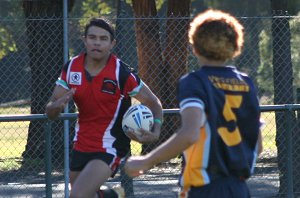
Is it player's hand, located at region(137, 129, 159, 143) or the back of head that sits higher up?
the back of head

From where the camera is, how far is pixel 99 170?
7125 millimetres

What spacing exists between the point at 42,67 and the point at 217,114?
702cm

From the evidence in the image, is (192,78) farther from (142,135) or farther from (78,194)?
(78,194)

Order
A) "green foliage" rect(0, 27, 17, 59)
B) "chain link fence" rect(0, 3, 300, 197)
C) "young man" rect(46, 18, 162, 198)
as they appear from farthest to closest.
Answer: "green foliage" rect(0, 27, 17, 59) → "chain link fence" rect(0, 3, 300, 197) → "young man" rect(46, 18, 162, 198)

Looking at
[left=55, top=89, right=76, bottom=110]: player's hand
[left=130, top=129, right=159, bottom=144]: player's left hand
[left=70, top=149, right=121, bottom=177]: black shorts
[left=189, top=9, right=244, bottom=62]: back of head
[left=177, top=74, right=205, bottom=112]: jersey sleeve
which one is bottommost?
[left=70, top=149, right=121, bottom=177]: black shorts

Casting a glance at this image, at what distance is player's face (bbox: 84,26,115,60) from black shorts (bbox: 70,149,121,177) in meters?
0.78

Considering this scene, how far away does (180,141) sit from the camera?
15.8 feet

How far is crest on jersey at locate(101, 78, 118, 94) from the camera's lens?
7.26m

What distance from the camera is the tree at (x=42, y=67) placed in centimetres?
1126

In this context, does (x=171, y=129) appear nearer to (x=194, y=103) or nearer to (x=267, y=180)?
(x=267, y=180)

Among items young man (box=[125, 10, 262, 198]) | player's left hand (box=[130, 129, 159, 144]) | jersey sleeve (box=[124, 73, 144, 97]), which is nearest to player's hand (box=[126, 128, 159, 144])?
player's left hand (box=[130, 129, 159, 144])

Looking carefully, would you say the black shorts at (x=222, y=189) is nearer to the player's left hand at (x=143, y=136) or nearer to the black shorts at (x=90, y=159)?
the player's left hand at (x=143, y=136)

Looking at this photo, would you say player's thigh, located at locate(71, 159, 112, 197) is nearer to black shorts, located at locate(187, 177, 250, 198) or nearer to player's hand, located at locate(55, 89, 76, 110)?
player's hand, located at locate(55, 89, 76, 110)

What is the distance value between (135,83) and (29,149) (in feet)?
15.0
